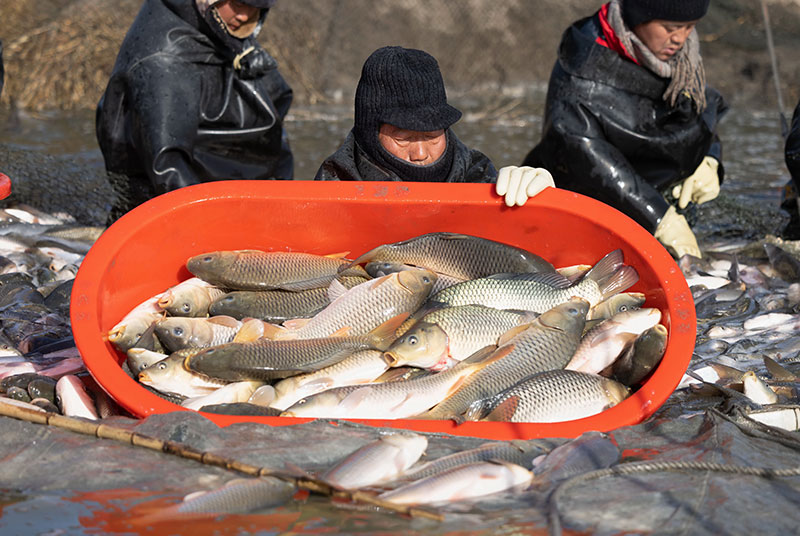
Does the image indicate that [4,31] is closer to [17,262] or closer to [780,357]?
[17,262]

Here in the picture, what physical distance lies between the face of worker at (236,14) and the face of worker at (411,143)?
7.09ft

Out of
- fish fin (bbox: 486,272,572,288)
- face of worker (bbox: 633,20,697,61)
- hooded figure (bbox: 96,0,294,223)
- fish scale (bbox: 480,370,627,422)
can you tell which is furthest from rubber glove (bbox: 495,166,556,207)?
hooded figure (bbox: 96,0,294,223)

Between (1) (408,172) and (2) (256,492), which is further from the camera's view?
(1) (408,172)

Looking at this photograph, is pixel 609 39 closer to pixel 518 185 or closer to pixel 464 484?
pixel 518 185

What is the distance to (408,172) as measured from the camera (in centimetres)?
399

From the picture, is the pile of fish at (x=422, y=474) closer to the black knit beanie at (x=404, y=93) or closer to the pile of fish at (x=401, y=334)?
the pile of fish at (x=401, y=334)

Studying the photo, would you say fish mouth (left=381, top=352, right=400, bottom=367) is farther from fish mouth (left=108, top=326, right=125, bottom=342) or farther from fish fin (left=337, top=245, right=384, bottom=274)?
fish mouth (left=108, top=326, right=125, bottom=342)

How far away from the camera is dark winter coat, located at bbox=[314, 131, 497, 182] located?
4051 millimetres

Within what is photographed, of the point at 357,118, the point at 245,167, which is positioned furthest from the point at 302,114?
the point at 357,118

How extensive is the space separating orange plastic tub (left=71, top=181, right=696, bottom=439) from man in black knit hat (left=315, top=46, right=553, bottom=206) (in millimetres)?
189

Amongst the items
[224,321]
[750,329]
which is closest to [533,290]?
[224,321]

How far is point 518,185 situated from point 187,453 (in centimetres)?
176

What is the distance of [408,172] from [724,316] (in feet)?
5.98

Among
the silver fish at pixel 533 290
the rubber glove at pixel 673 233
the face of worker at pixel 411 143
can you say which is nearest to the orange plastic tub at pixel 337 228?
the silver fish at pixel 533 290
